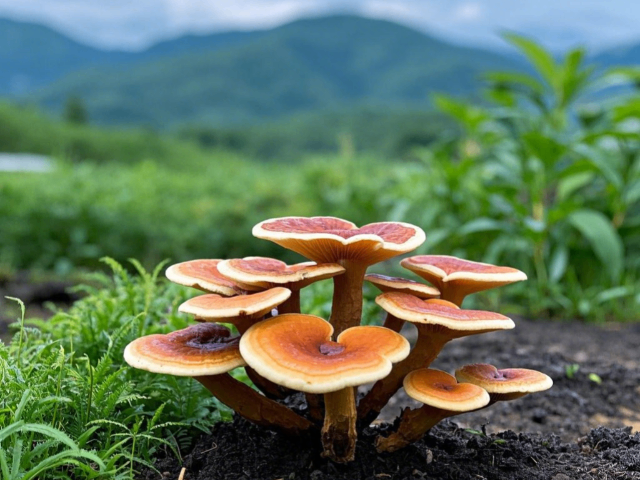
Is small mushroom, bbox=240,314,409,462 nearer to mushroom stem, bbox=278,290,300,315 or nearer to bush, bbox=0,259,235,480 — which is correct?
mushroom stem, bbox=278,290,300,315

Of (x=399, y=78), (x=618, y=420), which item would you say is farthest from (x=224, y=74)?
(x=618, y=420)

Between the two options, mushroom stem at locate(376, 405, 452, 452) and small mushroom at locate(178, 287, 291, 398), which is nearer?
small mushroom at locate(178, 287, 291, 398)

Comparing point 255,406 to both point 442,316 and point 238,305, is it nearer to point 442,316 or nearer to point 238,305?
point 238,305

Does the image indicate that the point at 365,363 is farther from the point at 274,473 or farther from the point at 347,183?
the point at 347,183

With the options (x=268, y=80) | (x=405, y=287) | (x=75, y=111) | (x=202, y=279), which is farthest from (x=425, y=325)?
(x=268, y=80)

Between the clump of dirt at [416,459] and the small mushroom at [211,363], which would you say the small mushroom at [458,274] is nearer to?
the clump of dirt at [416,459]

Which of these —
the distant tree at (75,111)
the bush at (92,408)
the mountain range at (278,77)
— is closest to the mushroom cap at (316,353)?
the bush at (92,408)

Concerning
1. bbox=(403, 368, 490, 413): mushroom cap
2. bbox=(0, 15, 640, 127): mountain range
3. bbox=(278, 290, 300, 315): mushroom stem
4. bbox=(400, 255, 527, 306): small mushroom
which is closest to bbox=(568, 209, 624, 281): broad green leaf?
bbox=(400, 255, 527, 306): small mushroom

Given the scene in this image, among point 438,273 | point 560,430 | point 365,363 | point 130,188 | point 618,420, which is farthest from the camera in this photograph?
point 130,188

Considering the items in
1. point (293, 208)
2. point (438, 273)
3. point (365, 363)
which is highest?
point (438, 273)
